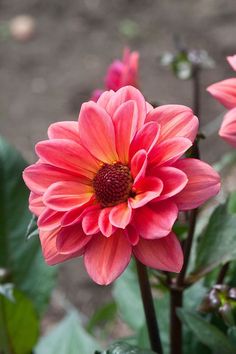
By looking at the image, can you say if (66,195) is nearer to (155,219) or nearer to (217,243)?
(155,219)

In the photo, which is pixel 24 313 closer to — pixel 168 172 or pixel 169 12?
pixel 168 172

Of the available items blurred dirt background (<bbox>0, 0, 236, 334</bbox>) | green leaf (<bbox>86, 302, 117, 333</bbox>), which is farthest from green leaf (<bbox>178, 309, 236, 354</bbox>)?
blurred dirt background (<bbox>0, 0, 236, 334</bbox>)

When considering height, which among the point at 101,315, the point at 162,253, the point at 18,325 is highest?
the point at 162,253

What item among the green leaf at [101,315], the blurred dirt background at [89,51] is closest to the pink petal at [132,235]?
the green leaf at [101,315]

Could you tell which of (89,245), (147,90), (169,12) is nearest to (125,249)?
(89,245)

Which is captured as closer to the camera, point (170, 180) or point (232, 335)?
point (170, 180)

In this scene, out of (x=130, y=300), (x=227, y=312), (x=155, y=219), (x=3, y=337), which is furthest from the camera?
(x=130, y=300)

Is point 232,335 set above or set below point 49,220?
below

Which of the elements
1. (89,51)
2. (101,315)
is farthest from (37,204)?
(89,51)
